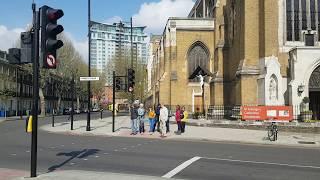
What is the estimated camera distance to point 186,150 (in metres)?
16.7

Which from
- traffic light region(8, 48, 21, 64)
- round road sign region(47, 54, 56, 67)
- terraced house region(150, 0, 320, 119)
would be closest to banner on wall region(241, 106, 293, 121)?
terraced house region(150, 0, 320, 119)

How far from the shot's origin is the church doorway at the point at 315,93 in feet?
107

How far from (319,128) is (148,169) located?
58.6ft

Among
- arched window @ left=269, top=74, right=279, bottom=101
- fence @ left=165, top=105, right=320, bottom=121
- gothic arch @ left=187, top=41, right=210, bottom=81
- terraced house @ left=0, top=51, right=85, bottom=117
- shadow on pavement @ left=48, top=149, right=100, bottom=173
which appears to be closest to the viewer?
shadow on pavement @ left=48, top=149, right=100, bottom=173

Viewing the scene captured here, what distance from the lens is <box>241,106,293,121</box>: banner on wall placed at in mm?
28422

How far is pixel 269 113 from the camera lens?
28734 mm

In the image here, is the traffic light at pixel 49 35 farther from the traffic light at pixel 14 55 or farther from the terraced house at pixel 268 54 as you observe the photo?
the terraced house at pixel 268 54

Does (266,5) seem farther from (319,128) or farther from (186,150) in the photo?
(186,150)

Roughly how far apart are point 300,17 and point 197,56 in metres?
17.8

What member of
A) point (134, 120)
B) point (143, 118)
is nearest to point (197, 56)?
point (143, 118)

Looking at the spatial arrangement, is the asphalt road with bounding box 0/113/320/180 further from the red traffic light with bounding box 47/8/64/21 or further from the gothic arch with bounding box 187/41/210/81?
the gothic arch with bounding box 187/41/210/81

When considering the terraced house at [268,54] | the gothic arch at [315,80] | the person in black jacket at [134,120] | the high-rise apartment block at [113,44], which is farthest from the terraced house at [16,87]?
the gothic arch at [315,80]

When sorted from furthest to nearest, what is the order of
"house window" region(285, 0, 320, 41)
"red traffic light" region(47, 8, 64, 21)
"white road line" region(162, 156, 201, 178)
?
"house window" region(285, 0, 320, 41) < "white road line" region(162, 156, 201, 178) < "red traffic light" region(47, 8, 64, 21)

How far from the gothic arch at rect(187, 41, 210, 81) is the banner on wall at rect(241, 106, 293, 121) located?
875 inches
